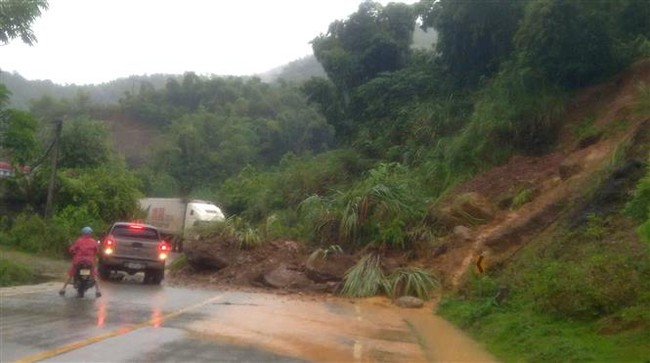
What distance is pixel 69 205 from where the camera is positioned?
141 feet

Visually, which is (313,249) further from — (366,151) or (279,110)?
(279,110)

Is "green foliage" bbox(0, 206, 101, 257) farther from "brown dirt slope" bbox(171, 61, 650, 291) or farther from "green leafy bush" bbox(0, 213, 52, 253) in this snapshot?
"brown dirt slope" bbox(171, 61, 650, 291)

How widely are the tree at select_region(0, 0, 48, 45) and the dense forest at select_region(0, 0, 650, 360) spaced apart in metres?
4.17

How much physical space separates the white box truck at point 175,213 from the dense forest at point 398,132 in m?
1.39

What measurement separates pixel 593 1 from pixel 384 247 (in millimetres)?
11895

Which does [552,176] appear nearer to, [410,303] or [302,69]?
[410,303]

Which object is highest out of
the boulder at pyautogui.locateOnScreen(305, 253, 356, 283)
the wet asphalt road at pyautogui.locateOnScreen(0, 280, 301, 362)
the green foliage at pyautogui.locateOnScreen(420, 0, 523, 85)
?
the green foliage at pyautogui.locateOnScreen(420, 0, 523, 85)

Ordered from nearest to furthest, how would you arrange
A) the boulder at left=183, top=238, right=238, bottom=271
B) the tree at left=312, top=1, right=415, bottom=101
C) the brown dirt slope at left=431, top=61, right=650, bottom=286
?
the brown dirt slope at left=431, top=61, right=650, bottom=286, the boulder at left=183, top=238, right=238, bottom=271, the tree at left=312, top=1, right=415, bottom=101

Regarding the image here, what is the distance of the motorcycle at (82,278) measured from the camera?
805 inches

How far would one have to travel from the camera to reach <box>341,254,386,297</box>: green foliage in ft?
85.4

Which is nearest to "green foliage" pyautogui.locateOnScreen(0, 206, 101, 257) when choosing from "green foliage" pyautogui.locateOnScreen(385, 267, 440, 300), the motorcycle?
"green foliage" pyautogui.locateOnScreen(385, 267, 440, 300)

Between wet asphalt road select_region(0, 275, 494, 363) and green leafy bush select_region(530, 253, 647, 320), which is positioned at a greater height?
green leafy bush select_region(530, 253, 647, 320)

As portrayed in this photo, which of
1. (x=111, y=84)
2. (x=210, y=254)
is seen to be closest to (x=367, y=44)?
(x=210, y=254)

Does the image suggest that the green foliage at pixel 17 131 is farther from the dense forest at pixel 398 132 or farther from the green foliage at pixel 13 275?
the green foliage at pixel 13 275
